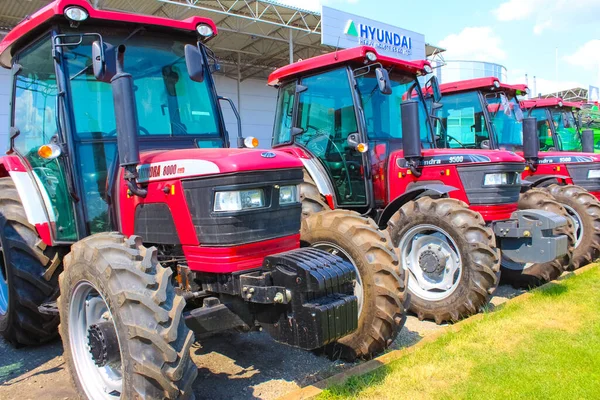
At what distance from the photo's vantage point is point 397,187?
19.5ft

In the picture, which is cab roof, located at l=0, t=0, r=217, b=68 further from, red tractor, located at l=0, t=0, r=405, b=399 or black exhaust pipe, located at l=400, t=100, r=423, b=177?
black exhaust pipe, located at l=400, t=100, r=423, b=177

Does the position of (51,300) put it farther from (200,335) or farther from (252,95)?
(252,95)

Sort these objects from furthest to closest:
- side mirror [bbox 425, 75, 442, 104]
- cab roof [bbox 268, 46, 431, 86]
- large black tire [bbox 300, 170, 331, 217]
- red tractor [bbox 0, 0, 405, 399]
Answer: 1. side mirror [bbox 425, 75, 442, 104]
2. cab roof [bbox 268, 46, 431, 86]
3. large black tire [bbox 300, 170, 331, 217]
4. red tractor [bbox 0, 0, 405, 399]

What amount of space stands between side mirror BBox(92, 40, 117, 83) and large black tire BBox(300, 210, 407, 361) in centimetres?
187

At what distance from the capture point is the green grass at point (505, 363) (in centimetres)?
328

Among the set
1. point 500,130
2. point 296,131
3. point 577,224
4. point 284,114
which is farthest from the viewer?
point 500,130

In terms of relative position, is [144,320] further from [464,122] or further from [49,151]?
[464,122]

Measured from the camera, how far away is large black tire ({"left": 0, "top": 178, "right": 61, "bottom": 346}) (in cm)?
403

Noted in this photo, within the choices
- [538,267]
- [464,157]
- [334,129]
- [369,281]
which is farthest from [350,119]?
[538,267]

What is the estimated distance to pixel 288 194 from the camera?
3389mm

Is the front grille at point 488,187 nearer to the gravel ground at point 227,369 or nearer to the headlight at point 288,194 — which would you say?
the gravel ground at point 227,369

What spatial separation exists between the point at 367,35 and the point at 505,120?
8.69m

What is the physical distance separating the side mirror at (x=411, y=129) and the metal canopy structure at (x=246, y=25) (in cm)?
903

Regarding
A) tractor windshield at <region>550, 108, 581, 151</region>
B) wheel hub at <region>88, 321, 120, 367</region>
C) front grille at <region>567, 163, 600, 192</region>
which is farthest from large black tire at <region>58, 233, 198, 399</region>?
tractor windshield at <region>550, 108, 581, 151</region>
